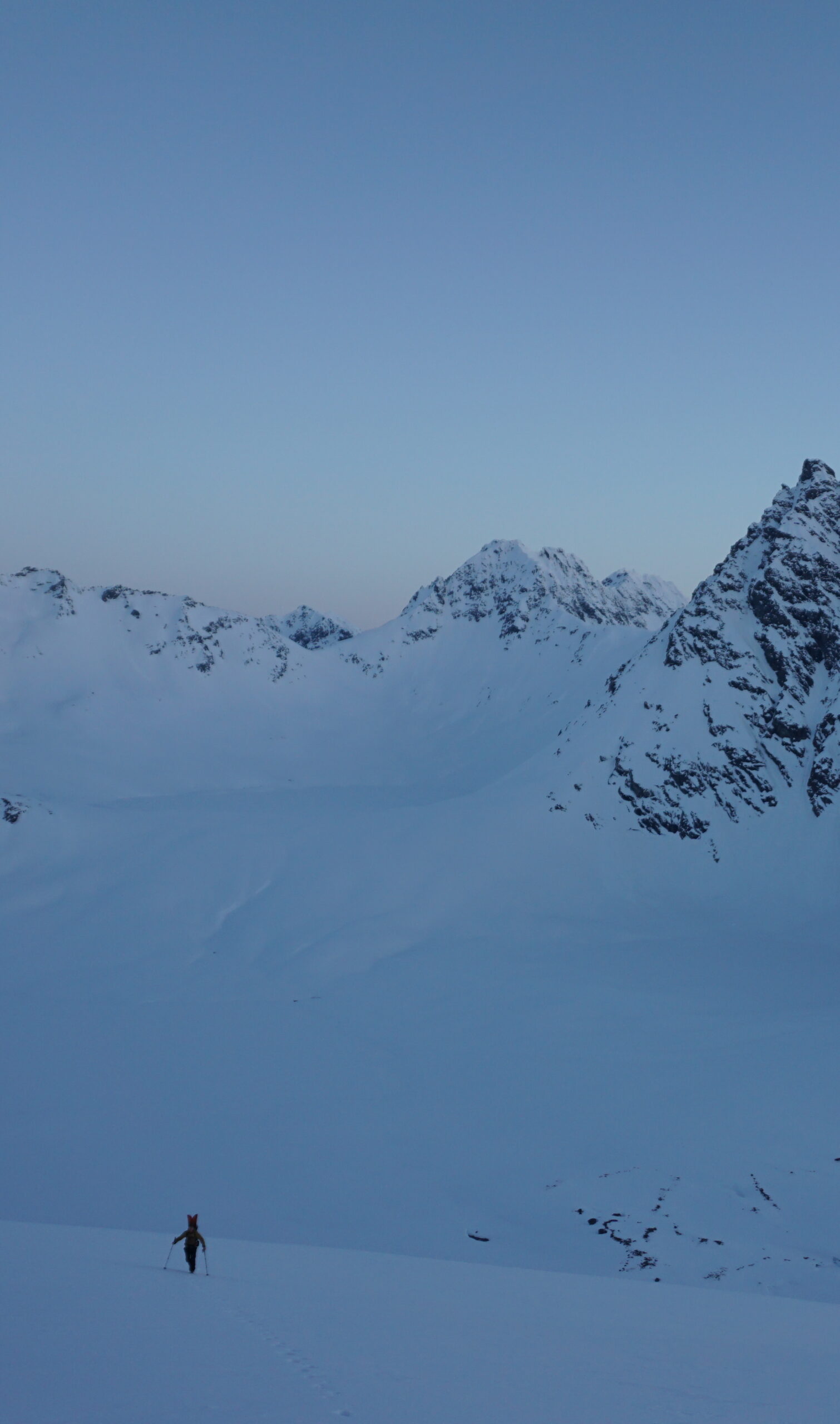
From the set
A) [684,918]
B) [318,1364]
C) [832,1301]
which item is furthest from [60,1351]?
[684,918]

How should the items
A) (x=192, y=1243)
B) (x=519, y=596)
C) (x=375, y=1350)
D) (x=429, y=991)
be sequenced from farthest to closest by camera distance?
(x=519, y=596) → (x=429, y=991) → (x=192, y=1243) → (x=375, y=1350)

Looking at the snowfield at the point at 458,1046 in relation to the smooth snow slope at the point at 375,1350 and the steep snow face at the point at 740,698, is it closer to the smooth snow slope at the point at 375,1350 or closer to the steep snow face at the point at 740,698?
the smooth snow slope at the point at 375,1350

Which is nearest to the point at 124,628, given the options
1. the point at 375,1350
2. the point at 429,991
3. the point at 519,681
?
the point at 519,681

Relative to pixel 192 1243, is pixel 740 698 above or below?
above

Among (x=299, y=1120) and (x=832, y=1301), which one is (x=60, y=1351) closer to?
(x=832, y=1301)

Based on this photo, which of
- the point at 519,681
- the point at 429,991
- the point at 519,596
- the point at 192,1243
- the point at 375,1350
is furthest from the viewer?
the point at 519,596

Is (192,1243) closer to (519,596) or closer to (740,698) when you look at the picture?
(740,698)

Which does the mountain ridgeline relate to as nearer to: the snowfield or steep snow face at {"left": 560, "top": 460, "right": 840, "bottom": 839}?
steep snow face at {"left": 560, "top": 460, "right": 840, "bottom": 839}

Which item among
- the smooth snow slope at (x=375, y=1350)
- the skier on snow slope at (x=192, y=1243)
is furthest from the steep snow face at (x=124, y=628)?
the smooth snow slope at (x=375, y=1350)
